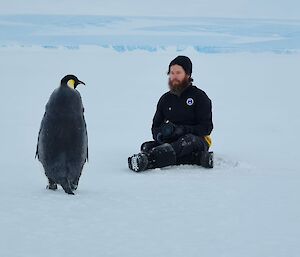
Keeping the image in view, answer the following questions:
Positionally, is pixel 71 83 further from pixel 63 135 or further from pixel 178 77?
pixel 178 77

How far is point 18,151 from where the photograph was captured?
22.6 ft

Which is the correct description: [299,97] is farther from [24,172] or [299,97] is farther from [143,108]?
[24,172]

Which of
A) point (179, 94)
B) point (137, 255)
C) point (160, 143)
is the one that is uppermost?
point (179, 94)

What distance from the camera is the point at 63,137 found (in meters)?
4.49

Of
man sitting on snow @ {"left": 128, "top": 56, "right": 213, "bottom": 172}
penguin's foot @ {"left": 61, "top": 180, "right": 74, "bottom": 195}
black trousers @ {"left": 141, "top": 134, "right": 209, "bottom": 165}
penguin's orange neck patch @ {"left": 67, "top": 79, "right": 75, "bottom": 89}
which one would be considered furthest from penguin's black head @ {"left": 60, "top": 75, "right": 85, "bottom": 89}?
black trousers @ {"left": 141, "top": 134, "right": 209, "bottom": 165}

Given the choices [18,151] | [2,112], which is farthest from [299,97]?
[18,151]

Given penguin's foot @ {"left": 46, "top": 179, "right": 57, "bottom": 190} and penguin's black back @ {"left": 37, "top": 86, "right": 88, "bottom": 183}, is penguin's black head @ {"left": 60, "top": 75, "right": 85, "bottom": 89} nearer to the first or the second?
penguin's black back @ {"left": 37, "top": 86, "right": 88, "bottom": 183}

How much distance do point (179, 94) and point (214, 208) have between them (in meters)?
2.08

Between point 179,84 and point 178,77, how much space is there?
0.07m

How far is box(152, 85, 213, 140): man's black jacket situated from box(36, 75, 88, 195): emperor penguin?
162 centimetres

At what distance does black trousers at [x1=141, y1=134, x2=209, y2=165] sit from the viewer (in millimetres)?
5871

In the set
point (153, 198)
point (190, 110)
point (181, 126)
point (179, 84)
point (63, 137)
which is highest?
point (179, 84)

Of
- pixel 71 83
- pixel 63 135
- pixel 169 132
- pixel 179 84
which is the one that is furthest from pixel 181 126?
pixel 63 135

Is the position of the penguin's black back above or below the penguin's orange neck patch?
below
